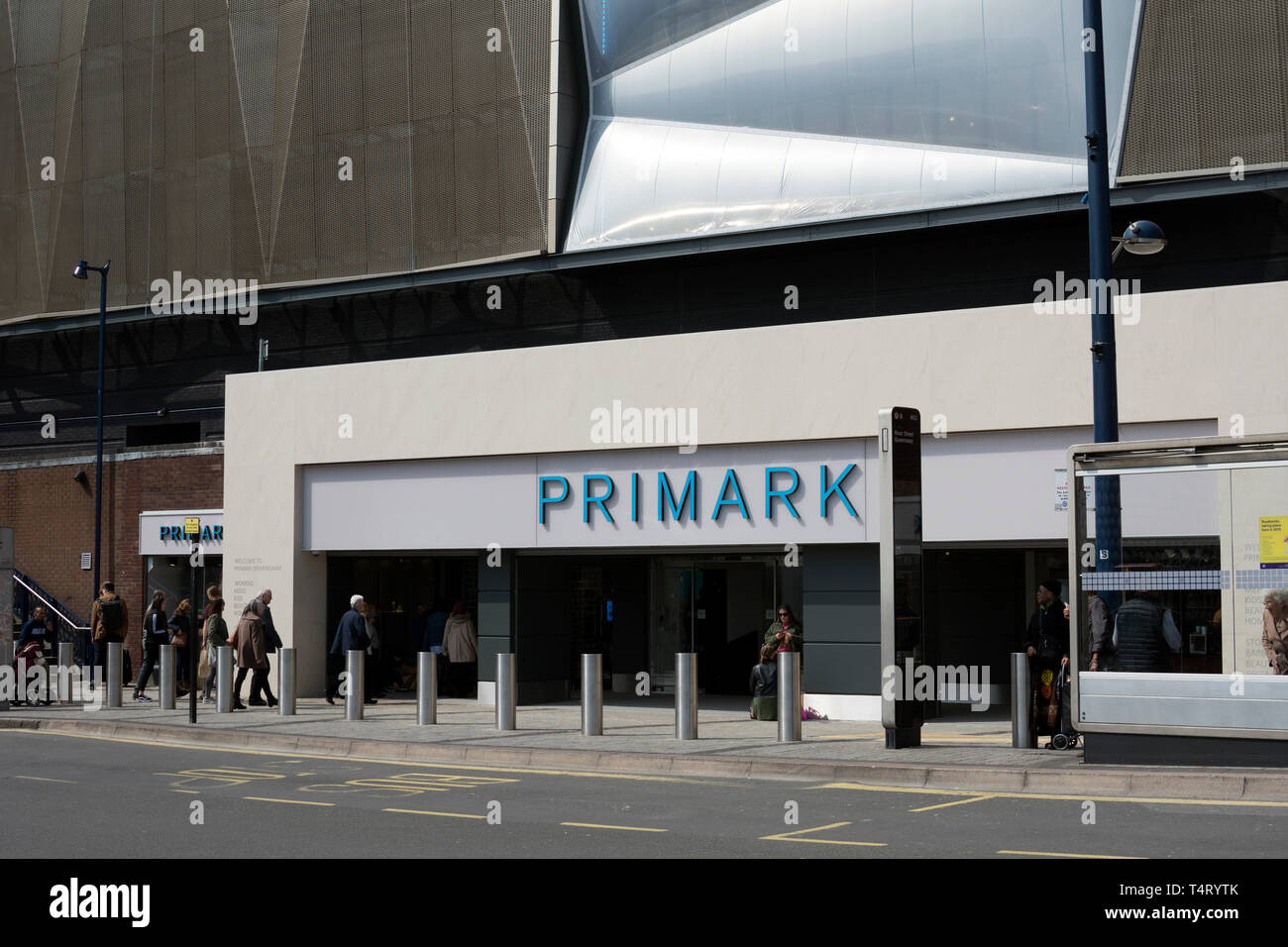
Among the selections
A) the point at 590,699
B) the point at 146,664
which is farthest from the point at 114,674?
the point at 590,699

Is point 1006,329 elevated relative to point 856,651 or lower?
elevated

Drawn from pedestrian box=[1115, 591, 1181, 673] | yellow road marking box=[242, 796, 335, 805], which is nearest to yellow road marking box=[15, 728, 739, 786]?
yellow road marking box=[242, 796, 335, 805]

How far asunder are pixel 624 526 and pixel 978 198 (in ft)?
25.6

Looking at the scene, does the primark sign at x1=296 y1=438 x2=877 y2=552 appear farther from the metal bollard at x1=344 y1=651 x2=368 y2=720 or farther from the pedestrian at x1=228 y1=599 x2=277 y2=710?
the metal bollard at x1=344 y1=651 x2=368 y2=720

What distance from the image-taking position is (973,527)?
19.3 meters

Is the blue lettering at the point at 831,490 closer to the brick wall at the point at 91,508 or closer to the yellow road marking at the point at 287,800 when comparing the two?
the yellow road marking at the point at 287,800

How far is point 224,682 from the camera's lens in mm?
21047

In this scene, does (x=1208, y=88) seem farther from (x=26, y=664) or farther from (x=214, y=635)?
(x=26, y=664)

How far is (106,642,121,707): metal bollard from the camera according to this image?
2180 centimetres

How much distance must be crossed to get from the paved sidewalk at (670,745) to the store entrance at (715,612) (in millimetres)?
2266

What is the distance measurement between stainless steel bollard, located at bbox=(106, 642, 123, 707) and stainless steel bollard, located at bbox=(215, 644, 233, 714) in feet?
5.65
